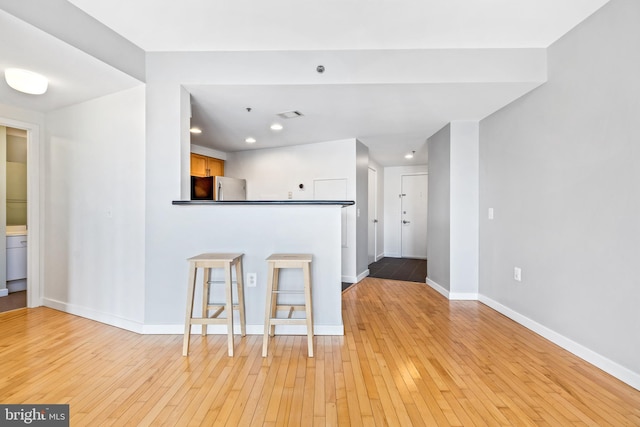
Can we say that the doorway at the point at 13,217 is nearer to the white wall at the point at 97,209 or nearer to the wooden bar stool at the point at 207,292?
the white wall at the point at 97,209

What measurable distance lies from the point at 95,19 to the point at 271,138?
259 cm

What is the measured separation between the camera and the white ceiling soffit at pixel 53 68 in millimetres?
1867

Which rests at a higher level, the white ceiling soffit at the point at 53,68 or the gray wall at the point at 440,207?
the white ceiling soffit at the point at 53,68

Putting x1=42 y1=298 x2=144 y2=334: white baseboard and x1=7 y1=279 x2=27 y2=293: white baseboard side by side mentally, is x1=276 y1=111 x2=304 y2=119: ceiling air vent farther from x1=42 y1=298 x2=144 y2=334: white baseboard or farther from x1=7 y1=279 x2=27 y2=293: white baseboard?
x1=7 y1=279 x2=27 y2=293: white baseboard

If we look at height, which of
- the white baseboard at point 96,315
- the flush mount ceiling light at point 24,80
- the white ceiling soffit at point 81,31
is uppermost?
the white ceiling soffit at point 81,31

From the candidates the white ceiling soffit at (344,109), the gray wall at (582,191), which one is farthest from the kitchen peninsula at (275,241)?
the gray wall at (582,191)

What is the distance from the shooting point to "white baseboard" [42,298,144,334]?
2.67 m

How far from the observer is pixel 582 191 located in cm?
221

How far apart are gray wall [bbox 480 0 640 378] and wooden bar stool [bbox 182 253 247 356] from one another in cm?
261

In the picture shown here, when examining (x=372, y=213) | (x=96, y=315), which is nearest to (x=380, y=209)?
(x=372, y=213)

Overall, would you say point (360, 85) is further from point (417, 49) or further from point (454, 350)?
point (454, 350)

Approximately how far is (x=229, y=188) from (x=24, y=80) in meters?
2.75

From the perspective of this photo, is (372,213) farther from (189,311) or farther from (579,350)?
(189,311)

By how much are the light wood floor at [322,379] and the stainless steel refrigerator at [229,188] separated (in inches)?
91.4
